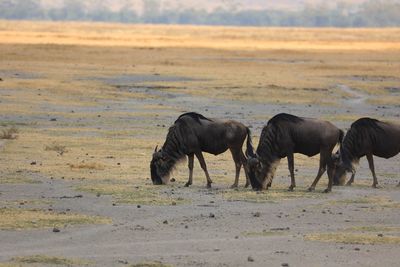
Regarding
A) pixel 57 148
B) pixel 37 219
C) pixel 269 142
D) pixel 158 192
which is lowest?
pixel 57 148

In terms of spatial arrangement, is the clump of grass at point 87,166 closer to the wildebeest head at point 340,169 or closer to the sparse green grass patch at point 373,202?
the wildebeest head at point 340,169

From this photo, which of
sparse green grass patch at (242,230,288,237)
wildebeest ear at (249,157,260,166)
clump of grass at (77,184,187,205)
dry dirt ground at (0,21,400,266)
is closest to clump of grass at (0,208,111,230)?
dry dirt ground at (0,21,400,266)

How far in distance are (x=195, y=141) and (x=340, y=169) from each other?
104 inches

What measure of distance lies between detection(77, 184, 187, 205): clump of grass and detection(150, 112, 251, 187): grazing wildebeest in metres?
0.57

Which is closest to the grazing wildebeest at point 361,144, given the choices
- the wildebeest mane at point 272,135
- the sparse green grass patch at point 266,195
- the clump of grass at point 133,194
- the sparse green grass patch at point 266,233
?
the sparse green grass patch at point 266,195

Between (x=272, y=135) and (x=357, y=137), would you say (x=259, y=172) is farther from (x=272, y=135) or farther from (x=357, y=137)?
(x=357, y=137)

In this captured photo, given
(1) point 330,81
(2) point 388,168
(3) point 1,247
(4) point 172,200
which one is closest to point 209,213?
(4) point 172,200

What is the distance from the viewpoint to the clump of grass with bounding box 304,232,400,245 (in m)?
12.8

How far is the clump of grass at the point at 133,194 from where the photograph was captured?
52.3 feet

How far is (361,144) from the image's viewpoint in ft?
60.6

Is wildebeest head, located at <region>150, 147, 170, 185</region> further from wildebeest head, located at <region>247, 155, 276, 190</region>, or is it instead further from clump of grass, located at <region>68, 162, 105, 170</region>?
clump of grass, located at <region>68, 162, 105, 170</region>

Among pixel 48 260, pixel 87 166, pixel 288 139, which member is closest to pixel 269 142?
pixel 288 139

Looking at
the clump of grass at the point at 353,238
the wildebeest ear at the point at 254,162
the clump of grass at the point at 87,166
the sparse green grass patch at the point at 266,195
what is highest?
the clump of grass at the point at 353,238

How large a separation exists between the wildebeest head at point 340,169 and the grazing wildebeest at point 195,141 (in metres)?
1.65
